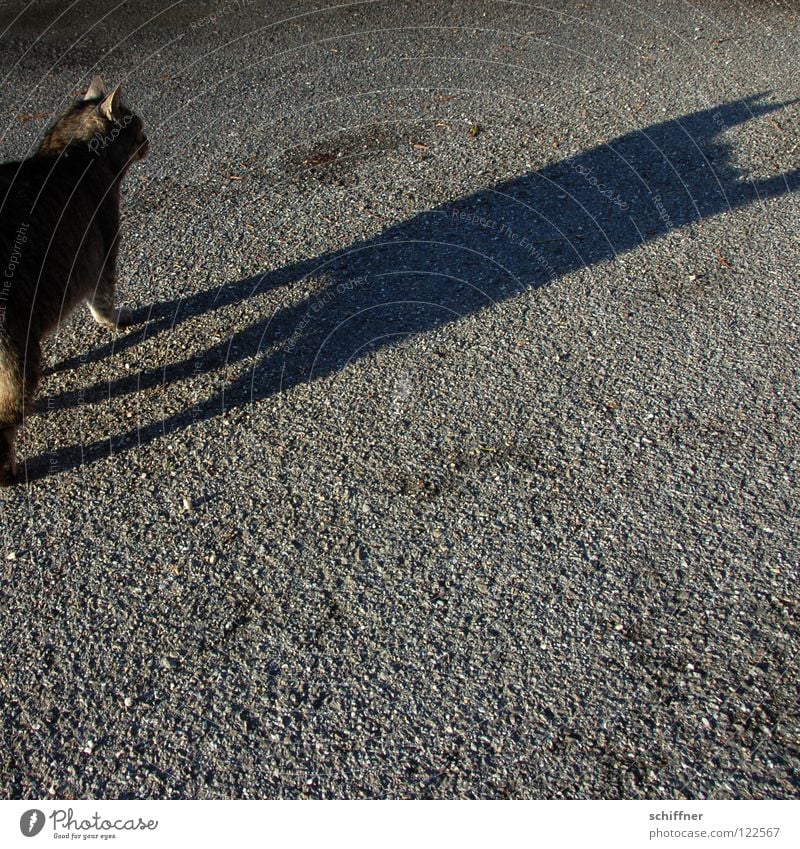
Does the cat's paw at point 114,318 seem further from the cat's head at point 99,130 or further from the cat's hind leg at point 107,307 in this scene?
the cat's head at point 99,130

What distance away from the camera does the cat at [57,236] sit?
345cm

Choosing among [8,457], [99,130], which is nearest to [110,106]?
[99,130]

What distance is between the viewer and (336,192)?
18.3 ft

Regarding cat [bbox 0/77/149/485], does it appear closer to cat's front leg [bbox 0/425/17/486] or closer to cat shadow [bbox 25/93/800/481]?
cat's front leg [bbox 0/425/17/486]

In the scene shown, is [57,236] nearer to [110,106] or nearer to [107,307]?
[107,307]

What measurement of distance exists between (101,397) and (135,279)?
1.02 metres

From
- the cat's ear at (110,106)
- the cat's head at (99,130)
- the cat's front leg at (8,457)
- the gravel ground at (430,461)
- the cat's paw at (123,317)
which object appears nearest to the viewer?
the gravel ground at (430,461)

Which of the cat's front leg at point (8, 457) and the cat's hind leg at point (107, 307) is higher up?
the cat's hind leg at point (107, 307)

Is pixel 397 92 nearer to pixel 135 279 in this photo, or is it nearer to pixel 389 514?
pixel 135 279

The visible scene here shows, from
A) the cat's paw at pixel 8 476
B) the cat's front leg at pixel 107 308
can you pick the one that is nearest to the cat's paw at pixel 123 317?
the cat's front leg at pixel 107 308

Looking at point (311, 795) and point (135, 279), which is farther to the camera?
point (135, 279)

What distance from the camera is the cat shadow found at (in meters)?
4.23

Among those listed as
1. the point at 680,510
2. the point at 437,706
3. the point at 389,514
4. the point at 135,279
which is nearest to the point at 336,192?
the point at 135,279

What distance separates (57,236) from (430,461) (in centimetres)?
187
